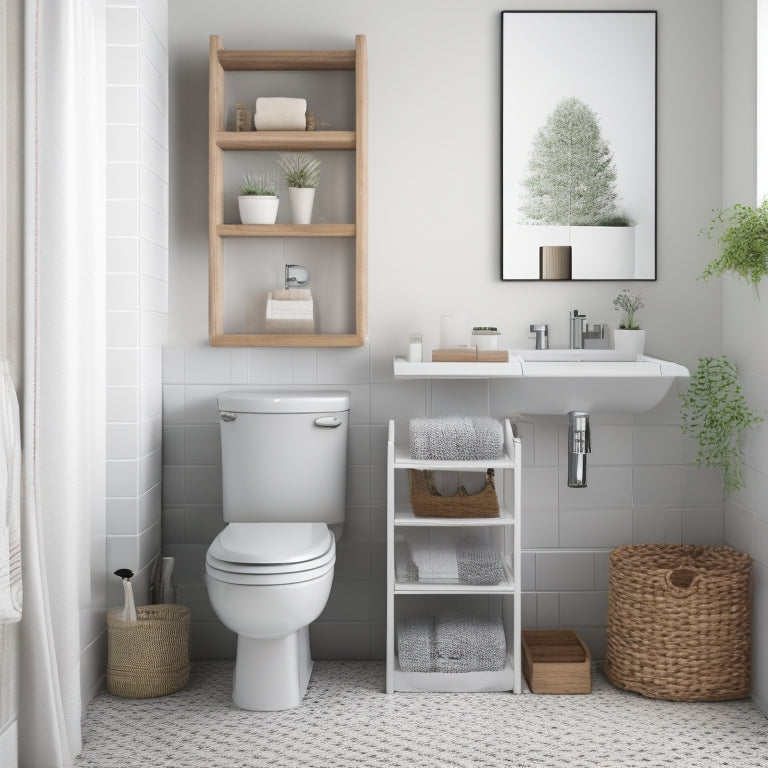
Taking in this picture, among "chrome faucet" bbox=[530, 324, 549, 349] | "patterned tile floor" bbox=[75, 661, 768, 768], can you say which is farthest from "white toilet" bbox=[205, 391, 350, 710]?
"chrome faucet" bbox=[530, 324, 549, 349]

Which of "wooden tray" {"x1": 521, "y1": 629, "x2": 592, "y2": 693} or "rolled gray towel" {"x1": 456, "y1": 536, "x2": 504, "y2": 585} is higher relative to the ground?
"rolled gray towel" {"x1": 456, "y1": 536, "x2": 504, "y2": 585}

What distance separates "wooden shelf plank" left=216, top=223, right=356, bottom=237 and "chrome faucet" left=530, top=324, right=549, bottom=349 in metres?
0.69

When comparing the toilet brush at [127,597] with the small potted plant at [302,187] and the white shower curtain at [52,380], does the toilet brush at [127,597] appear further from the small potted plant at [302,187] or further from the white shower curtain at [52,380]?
the small potted plant at [302,187]

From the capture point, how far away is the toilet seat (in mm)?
2371

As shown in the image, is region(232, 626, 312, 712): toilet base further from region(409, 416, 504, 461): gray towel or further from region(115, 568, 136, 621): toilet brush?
region(409, 416, 504, 461): gray towel

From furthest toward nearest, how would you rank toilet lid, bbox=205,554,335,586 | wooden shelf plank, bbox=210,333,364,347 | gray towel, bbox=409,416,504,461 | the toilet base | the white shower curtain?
wooden shelf plank, bbox=210,333,364,347 < gray towel, bbox=409,416,504,461 < the toilet base < toilet lid, bbox=205,554,335,586 < the white shower curtain

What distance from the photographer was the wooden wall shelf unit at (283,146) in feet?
9.16

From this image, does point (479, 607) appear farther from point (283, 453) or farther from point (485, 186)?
point (485, 186)

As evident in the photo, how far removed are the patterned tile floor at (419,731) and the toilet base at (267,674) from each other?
0.03 m

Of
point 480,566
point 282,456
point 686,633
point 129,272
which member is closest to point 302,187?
point 129,272

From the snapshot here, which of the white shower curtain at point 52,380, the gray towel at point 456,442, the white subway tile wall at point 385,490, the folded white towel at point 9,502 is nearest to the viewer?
the folded white towel at point 9,502

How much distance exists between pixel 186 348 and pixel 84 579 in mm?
879

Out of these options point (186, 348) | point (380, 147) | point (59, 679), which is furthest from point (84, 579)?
point (380, 147)

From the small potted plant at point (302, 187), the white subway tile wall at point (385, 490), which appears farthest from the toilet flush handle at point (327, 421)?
the small potted plant at point (302, 187)
